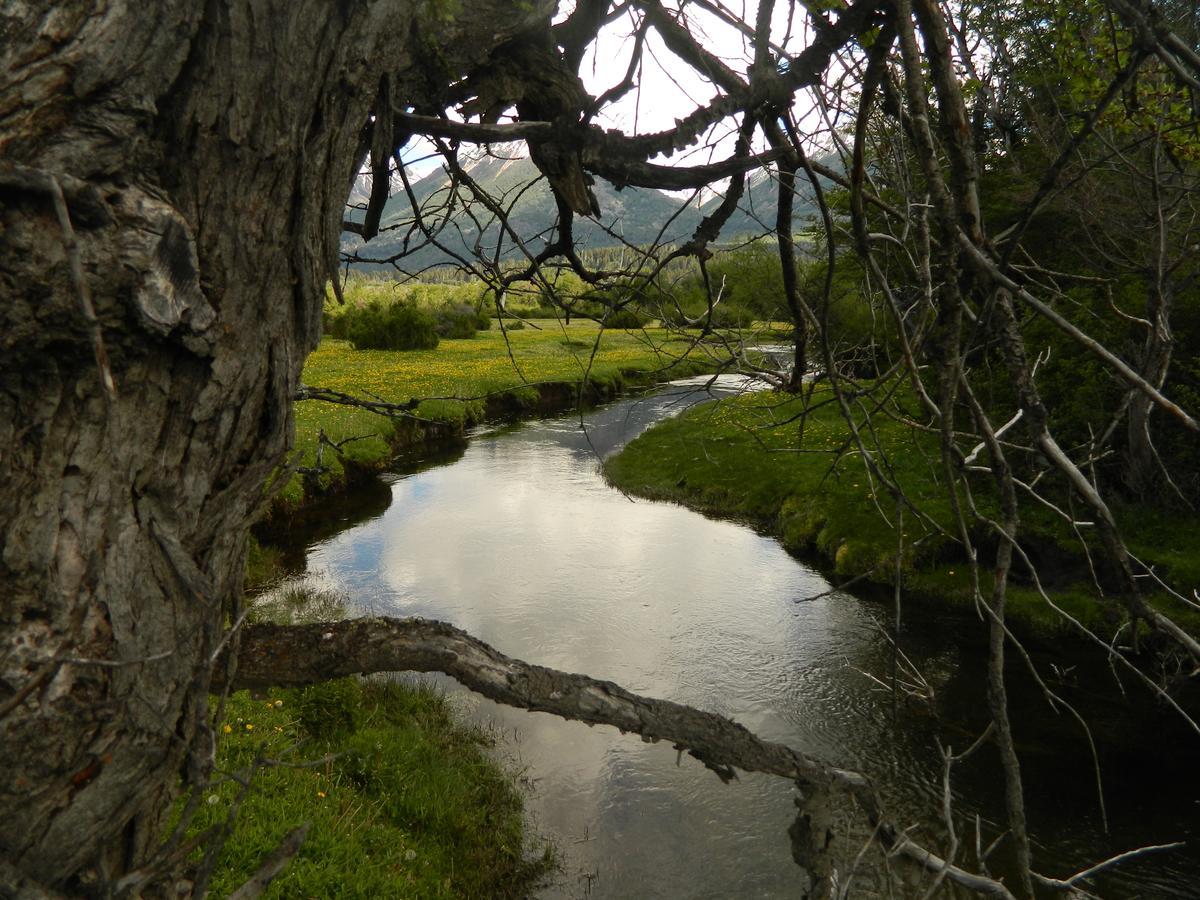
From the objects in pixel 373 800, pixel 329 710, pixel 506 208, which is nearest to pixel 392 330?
pixel 329 710

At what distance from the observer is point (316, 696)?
805 cm

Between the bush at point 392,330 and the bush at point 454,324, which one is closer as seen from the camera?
the bush at point 392,330

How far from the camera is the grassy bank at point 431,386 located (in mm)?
17359

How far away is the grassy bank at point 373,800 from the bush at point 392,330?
3295cm

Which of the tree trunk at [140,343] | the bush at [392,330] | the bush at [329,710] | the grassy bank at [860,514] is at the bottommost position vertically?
the bush at [329,710]

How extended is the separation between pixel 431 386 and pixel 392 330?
14.6m

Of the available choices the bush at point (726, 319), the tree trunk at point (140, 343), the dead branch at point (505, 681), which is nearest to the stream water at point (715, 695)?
the bush at point (726, 319)

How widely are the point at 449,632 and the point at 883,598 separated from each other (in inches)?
445

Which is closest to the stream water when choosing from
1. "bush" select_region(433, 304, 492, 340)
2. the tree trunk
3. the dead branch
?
the dead branch

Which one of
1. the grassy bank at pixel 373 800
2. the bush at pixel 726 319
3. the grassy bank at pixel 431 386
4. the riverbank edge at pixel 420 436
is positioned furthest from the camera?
the grassy bank at pixel 431 386

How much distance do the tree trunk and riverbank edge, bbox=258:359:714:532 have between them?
9.42ft

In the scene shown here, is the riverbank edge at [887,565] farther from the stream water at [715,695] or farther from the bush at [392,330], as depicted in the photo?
the bush at [392,330]

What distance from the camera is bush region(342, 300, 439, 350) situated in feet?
132

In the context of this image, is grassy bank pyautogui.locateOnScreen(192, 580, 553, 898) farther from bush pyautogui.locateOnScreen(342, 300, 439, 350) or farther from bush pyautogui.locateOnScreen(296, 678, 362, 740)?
bush pyautogui.locateOnScreen(342, 300, 439, 350)
